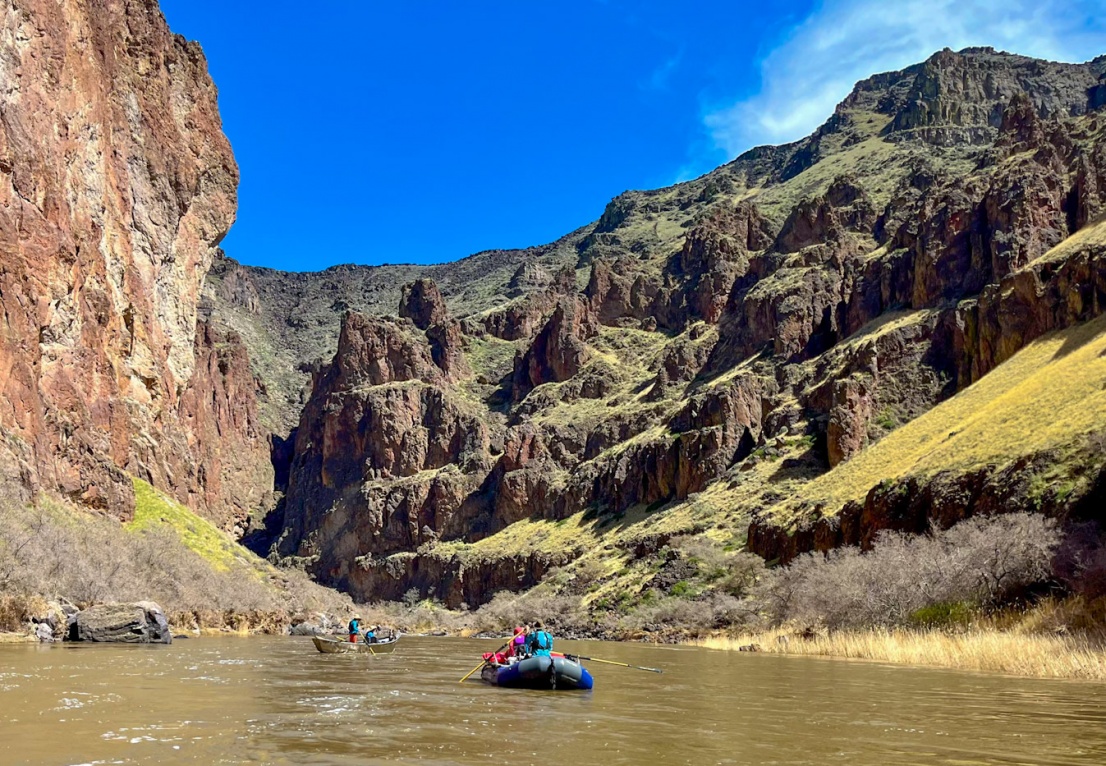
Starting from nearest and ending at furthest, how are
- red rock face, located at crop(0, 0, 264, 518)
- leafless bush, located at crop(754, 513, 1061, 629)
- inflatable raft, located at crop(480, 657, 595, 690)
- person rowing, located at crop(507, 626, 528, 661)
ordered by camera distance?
inflatable raft, located at crop(480, 657, 595, 690) < person rowing, located at crop(507, 626, 528, 661) < leafless bush, located at crop(754, 513, 1061, 629) < red rock face, located at crop(0, 0, 264, 518)

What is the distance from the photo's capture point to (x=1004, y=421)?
204 ft

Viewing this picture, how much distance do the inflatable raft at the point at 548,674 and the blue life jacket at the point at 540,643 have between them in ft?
2.90

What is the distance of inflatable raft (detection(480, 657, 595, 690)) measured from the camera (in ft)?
87.0

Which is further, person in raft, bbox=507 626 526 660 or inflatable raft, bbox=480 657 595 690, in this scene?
person in raft, bbox=507 626 526 660

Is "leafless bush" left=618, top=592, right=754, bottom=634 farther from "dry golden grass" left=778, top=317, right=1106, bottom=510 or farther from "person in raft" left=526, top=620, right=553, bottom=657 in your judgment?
"person in raft" left=526, top=620, right=553, bottom=657

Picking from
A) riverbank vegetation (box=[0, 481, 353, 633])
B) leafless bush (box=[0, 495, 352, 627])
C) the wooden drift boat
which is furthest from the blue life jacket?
leafless bush (box=[0, 495, 352, 627])

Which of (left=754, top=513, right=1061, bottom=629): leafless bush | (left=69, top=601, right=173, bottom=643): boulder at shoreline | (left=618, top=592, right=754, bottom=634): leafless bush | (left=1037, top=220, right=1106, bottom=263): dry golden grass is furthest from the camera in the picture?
(left=1037, top=220, right=1106, bottom=263): dry golden grass

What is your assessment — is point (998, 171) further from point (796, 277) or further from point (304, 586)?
point (304, 586)

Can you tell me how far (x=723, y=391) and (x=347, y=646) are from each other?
8763 centimetres

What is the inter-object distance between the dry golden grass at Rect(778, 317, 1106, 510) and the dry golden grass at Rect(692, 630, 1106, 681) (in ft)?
56.2

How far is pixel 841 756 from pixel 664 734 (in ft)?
11.9

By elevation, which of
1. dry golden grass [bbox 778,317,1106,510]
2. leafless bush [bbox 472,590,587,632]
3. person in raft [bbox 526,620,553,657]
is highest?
dry golden grass [bbox 778,317,1106,510]

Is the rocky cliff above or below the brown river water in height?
above

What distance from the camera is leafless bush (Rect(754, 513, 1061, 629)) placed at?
122 feet
